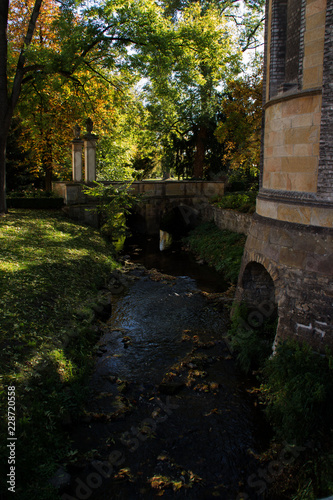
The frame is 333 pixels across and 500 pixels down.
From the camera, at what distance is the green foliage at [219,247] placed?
50.8ft

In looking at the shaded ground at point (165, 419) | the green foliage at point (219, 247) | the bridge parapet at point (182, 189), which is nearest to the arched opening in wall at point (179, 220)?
the bridge parapet at point (182, 189)

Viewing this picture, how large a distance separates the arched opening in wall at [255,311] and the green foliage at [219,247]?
4503 mm

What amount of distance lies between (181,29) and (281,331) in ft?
43.4

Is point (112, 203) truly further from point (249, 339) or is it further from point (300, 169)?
point (300, 169)

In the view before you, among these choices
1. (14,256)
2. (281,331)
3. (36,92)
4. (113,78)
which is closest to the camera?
(281,331)

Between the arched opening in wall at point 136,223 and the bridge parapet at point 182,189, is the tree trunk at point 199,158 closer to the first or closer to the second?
the bridge parapet at point 182,189

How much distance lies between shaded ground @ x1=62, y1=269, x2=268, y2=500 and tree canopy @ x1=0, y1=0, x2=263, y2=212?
10454mm

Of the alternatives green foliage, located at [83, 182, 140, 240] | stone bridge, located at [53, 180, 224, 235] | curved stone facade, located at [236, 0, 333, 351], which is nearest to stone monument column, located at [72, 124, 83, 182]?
green foliage, located at [83, 182, 140, 240]

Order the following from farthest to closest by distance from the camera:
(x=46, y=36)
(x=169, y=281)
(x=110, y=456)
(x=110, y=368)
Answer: (x=46, y=36) < (x=169, y=281) < (x=110, y=368) < (x=110, y=456)

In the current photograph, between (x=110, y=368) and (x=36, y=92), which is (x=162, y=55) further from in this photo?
(x=110, y=368)

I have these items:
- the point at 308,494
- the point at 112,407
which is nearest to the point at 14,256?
the point at 112,407

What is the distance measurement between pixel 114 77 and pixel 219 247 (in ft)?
31.3

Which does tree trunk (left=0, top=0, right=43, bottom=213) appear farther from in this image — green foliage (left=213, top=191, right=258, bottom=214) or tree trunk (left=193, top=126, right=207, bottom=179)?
tree trunk (left=193, top=126, right=207, bottom=179)

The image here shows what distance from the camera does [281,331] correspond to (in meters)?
7.43
